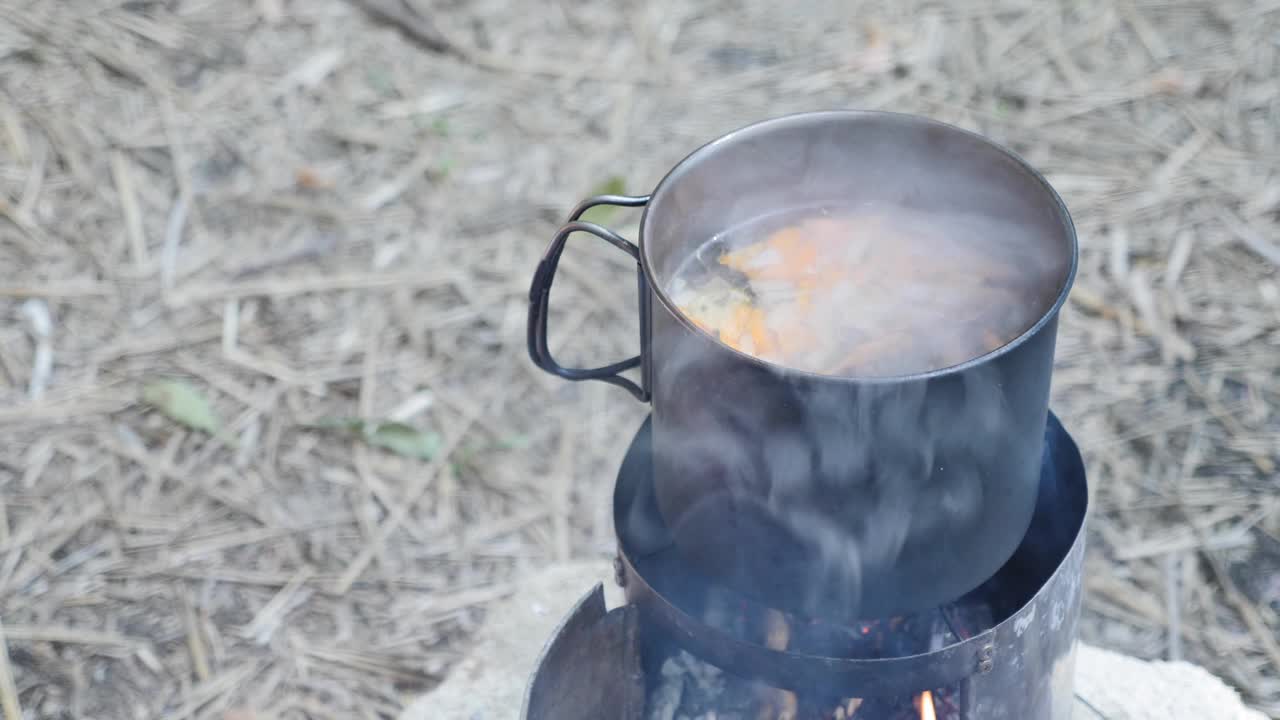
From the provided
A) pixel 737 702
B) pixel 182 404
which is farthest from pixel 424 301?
pixel 737 702

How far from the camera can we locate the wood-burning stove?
1786 mm

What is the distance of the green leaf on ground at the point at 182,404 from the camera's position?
3457 millimetres

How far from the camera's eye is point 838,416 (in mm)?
1492

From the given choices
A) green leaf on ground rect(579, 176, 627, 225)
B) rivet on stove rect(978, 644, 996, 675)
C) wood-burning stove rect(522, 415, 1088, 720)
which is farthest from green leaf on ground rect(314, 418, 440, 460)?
rivet on stove rect(978, 644, 996, 675)

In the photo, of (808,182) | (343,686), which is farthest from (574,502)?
(808,182)

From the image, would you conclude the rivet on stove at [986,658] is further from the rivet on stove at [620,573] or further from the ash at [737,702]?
the rivet on stove at [620,573]

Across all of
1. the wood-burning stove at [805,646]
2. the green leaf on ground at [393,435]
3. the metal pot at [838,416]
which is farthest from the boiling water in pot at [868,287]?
the green leaf on ground at [393,435]

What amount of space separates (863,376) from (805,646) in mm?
655

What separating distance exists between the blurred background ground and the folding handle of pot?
1289mm

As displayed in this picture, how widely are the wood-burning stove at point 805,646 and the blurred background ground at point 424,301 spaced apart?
1.05 metres

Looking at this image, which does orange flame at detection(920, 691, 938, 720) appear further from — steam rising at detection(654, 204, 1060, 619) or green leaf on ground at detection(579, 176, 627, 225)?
green leaf on ground at detection(579, 176, 627, 225)

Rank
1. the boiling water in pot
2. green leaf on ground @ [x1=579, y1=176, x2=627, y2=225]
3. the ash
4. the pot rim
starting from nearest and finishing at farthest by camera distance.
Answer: the pot rim
the boiling water in pot
the ash
green leaf on ground @ [x1=579, y1=176, x2=627, y2=225]

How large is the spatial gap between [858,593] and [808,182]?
665mm

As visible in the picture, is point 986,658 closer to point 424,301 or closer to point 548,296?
point 548,296
